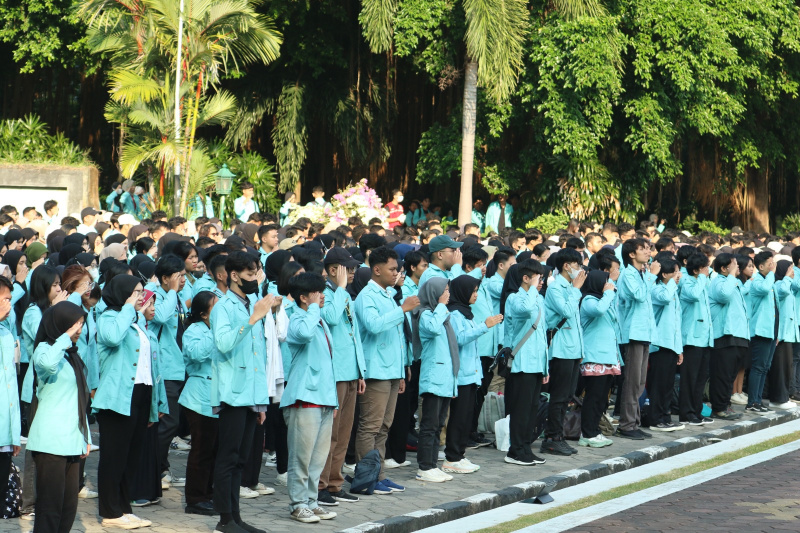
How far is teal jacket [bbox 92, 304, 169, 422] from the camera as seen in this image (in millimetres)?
7461

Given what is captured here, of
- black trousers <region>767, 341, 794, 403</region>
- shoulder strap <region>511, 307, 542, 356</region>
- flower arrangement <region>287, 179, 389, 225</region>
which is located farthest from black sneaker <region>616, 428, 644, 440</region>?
A: flower arrangement <region>287, 179, 389, 225</region>

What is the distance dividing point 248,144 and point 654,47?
412 inches

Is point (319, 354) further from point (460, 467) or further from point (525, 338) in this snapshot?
point (525, 338)

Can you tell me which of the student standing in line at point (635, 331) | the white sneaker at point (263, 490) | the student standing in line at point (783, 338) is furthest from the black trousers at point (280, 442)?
the student standing in line at point (783, 338)

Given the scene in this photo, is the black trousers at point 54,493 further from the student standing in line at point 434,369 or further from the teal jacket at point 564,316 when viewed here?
the teal jacket at point 564,316

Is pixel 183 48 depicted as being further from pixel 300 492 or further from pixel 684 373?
pixel 300 492

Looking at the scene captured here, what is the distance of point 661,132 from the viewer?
2391cm

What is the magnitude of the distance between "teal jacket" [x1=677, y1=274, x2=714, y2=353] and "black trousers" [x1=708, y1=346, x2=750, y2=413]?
0.68 meters

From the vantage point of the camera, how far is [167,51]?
20.5 m

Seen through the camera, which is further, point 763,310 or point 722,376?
point 763,310

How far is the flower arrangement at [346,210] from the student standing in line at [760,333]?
6.77m

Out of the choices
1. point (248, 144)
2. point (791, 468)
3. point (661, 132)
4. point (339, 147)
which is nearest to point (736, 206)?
point (661, 132)

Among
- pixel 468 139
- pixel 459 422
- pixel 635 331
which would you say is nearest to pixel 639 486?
pixel 459 422

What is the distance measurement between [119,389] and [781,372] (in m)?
9.66
